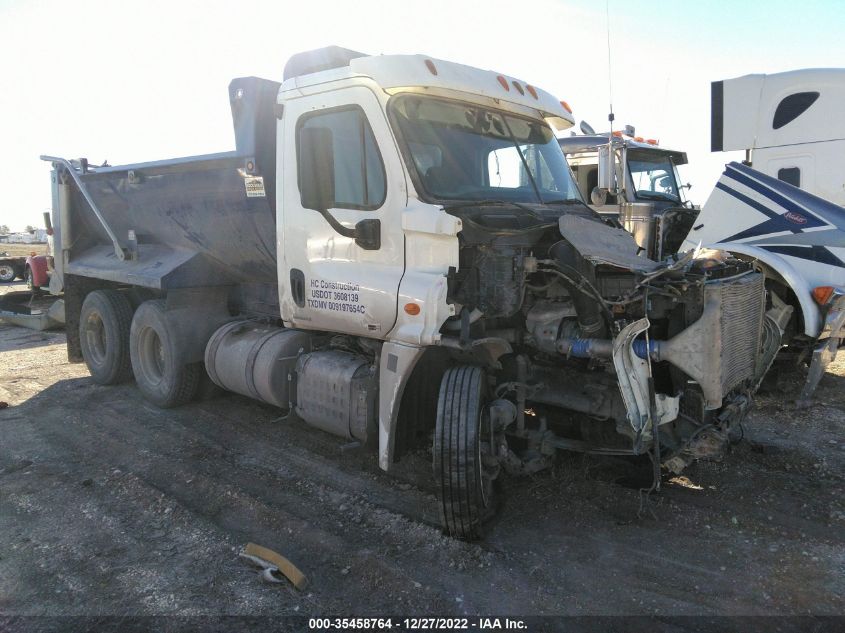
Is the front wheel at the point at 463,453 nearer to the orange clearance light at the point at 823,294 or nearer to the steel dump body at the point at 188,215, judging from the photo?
the steel dump body at the point at 188,215

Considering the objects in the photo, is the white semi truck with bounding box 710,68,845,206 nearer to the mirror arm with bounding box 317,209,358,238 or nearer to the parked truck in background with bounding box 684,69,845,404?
the parked truck in background with bounding box 684,69,845,404

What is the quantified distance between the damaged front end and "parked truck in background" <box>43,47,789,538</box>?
0.05ft

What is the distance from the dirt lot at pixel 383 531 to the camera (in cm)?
319

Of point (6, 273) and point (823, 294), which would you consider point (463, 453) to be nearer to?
point (823, 294)

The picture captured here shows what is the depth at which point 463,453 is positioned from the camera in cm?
349

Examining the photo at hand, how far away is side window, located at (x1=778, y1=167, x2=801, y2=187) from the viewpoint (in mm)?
8297

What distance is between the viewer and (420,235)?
385 cm

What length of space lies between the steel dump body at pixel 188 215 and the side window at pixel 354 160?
0.91m

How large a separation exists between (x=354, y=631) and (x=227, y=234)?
12.7 feet

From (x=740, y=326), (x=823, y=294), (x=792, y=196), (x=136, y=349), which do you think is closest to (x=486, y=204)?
(x=740, y=326)

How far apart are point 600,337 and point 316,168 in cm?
224

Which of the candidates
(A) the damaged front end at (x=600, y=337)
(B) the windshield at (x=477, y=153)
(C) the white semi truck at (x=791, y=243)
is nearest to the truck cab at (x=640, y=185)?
(C) the white semi truck at (x=791, y=243)

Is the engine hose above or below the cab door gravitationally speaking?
below

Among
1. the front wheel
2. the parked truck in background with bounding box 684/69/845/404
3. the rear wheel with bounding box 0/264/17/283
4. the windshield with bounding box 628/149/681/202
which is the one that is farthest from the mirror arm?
the rear wheel with bounding box 0/264/17/283
